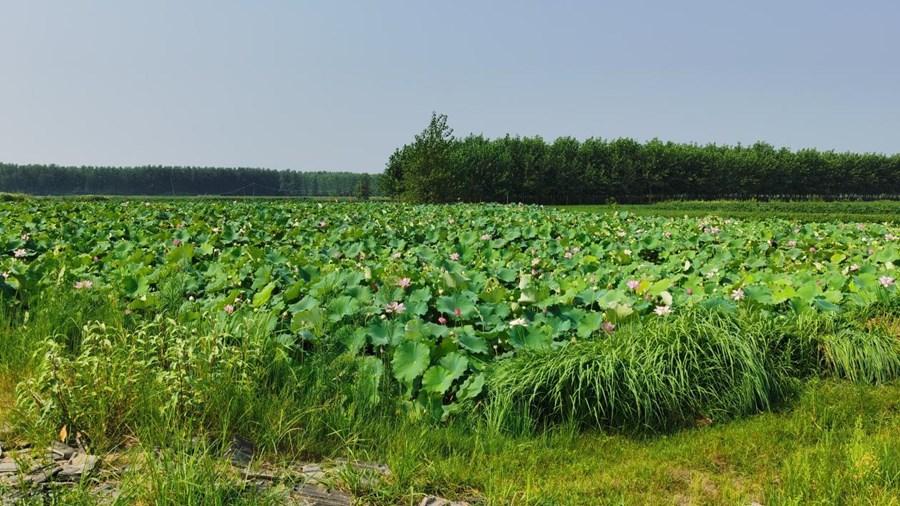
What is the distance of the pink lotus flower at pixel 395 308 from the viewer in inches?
Answer: 160

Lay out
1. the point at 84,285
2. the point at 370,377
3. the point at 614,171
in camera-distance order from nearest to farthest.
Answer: the point at 370,377, the point at 84,285, the point at 614,171

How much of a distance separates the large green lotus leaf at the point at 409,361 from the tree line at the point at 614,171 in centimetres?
3613

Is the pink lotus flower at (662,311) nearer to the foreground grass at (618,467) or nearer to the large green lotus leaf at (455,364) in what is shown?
the foreground grass at (618,467)

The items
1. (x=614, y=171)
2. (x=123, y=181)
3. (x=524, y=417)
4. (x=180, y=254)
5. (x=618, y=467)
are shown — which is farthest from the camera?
(x=123, y=181)

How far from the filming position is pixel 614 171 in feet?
181

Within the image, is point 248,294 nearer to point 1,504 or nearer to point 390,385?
point 390,385

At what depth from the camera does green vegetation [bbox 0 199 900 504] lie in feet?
8.95

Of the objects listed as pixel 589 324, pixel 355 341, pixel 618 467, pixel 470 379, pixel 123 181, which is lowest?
pixel 618 467

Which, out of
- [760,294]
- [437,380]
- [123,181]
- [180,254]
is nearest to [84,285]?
[180,254]

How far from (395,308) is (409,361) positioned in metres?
0.66

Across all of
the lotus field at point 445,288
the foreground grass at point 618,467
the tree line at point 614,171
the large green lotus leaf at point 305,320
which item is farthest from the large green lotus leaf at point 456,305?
the tree line at point 614,171

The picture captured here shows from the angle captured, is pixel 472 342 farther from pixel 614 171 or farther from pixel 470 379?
pixel 614 171

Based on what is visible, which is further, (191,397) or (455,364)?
(455,364)

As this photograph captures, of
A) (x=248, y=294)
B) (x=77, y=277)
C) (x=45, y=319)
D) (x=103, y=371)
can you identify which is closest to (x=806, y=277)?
(x=248, y=294)
